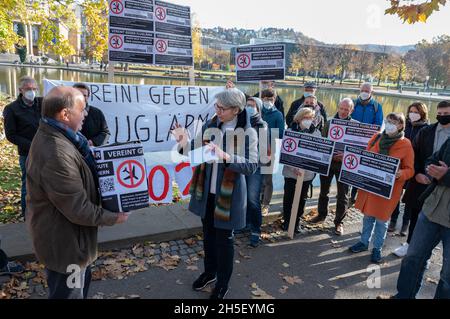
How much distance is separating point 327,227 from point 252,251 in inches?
62.7

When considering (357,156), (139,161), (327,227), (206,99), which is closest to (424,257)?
(357,156)

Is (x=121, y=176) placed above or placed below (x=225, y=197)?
above

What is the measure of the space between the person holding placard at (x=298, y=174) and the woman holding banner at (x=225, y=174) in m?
1.93

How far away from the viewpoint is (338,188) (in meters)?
5.28

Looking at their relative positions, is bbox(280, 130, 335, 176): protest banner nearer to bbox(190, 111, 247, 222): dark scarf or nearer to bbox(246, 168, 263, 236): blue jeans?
bbox(246, 168, 263, 236): blue jeans

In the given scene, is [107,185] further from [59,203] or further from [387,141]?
[387,141]

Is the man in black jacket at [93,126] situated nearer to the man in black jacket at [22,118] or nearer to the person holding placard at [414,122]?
the man in black jacket at [22,118]

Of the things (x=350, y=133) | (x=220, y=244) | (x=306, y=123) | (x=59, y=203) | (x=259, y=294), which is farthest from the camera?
(x=350, y=133)

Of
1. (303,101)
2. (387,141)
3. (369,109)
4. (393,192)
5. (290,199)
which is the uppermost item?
(303,101)

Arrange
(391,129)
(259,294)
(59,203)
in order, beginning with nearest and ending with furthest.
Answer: (59,203)
(259,294)
(391,129)

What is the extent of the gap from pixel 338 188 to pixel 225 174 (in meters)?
2.81

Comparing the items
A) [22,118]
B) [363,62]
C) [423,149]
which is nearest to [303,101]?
[423,149]

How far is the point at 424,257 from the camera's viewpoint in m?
3.23
